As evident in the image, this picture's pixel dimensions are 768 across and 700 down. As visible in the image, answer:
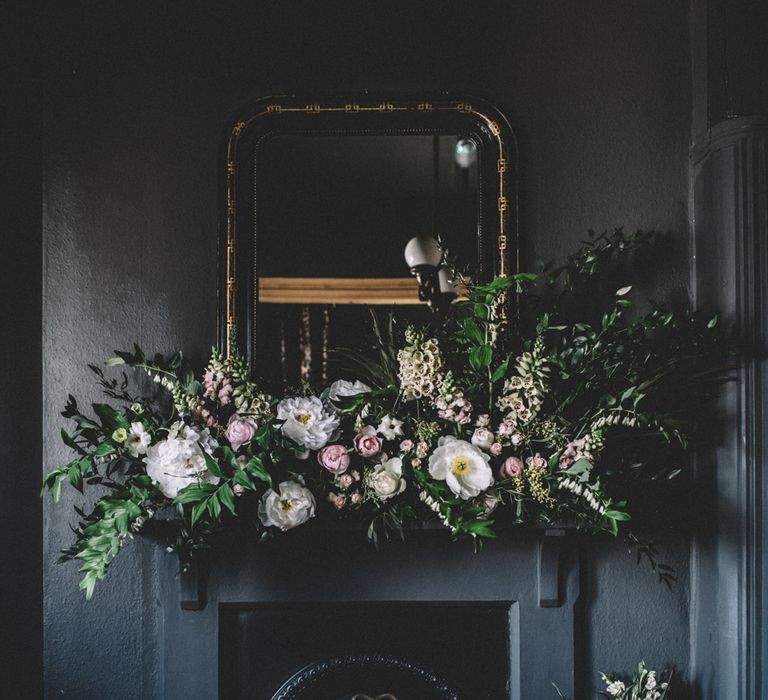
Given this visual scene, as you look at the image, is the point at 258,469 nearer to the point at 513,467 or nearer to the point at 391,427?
the point at 391,427

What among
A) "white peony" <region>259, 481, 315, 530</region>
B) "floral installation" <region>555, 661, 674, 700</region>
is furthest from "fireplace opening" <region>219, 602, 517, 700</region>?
"white peony" <region>259, 481, 315, 530</region>

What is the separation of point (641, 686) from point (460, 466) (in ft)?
2.88

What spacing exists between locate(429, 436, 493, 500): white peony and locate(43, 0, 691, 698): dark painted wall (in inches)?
21.8

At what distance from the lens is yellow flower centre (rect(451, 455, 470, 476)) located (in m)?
1.55

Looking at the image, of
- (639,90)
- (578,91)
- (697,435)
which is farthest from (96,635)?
(639,90)

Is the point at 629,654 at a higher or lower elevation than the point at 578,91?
lower

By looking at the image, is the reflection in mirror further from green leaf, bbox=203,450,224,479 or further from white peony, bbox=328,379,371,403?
green leaf, bbox=203,450,224,479

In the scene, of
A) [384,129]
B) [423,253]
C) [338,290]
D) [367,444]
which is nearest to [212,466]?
[367,444]

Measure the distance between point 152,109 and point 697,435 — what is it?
181cm

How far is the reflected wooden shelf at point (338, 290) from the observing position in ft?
6.07

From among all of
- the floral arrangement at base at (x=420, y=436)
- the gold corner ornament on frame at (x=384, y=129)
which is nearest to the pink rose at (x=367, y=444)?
the floral arrangement at base at (x=420, y=436)

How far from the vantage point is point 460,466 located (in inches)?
61.0

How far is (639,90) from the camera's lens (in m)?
1.92

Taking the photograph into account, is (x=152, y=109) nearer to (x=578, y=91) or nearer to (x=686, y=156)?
(x=578, y=91)
